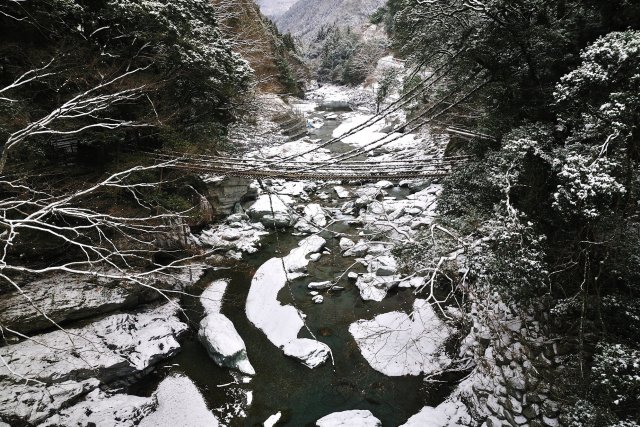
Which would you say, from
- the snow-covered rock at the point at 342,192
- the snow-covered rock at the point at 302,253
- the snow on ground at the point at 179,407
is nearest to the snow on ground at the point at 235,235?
the snow-covered rock at the point at 302,253

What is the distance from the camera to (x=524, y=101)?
466cm

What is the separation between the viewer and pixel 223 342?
16.7ft

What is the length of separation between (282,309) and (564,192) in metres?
4.87

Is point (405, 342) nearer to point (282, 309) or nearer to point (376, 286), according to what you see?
point (376, 286)

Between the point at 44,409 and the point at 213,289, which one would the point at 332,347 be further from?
the point at 44,409

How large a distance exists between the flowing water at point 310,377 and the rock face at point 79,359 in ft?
1.19

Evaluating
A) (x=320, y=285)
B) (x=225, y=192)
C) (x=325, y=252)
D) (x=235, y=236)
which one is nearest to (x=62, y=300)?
(x=235, y=236)

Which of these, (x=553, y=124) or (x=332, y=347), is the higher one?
(x=553, y=124)

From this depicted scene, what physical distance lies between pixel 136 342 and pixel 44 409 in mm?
1299

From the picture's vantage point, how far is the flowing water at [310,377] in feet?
14.4

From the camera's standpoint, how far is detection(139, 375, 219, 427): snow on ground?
13.8 feet

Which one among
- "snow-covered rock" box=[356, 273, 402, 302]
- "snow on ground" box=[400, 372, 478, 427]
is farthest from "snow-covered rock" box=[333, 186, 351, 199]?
"snow on ground" box=[400, 372, 478, 427]

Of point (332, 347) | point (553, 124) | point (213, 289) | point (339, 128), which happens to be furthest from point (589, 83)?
point (339, 128)

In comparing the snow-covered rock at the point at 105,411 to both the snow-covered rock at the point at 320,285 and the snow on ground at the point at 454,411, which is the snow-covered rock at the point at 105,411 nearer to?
the snow-covered rock at the point at 320,285
